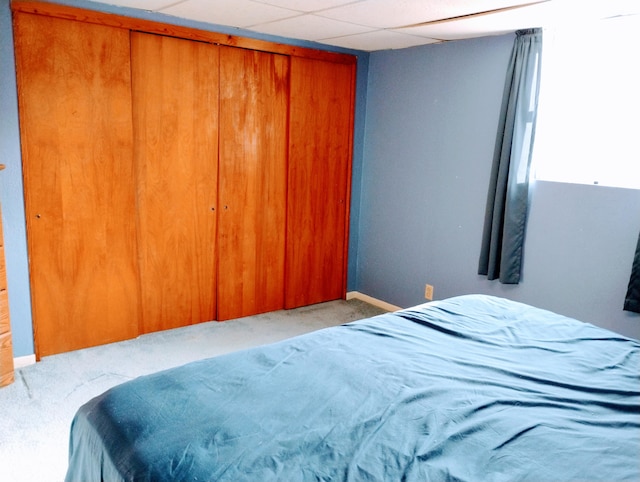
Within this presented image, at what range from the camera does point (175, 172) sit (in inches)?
136

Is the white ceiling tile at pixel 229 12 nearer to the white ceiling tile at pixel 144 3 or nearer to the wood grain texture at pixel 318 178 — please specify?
the white ceiling tile at pixel 144 3

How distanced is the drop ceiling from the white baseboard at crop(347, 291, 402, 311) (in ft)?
6.98

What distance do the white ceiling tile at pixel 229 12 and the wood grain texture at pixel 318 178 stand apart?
0.71m

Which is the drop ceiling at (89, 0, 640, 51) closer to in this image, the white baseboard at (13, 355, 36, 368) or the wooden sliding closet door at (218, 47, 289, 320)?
the wooden sliding closet door at (218, 47, 289, 320)

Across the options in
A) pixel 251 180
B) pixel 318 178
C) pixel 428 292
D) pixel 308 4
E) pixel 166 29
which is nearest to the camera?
pixel 308 4

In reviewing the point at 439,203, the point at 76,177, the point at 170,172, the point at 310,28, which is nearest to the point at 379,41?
the point at 310,28

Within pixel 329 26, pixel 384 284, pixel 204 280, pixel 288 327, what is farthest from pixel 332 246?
pixel 329 26

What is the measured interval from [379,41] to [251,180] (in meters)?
1.41

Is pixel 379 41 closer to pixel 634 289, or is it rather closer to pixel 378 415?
pixel 634 289

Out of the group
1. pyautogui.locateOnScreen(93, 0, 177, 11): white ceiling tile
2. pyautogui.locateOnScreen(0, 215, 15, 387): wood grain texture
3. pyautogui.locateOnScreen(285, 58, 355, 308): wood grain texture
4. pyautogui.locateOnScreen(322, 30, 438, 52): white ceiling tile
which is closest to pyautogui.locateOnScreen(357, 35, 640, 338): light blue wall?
pyautogui.locateOnScreen(322, 30, 438, 52): white ceiling tile

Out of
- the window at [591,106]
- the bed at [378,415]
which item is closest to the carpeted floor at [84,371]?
Result: the bed at [378,415]

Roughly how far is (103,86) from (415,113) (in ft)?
7.37

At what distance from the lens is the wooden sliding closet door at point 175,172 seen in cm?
328

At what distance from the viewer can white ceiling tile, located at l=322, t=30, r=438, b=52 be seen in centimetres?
348
